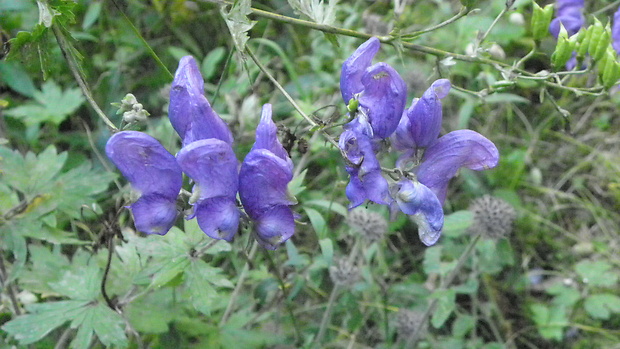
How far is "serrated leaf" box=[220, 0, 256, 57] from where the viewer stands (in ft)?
3.67

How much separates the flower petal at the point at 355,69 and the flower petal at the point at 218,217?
0.27 meters

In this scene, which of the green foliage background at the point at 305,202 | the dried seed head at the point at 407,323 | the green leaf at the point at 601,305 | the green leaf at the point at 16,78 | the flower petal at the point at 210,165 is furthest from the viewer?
the green leaf at the point at 16,78

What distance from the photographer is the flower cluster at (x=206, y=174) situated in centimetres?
94

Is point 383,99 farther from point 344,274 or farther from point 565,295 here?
point 565,295

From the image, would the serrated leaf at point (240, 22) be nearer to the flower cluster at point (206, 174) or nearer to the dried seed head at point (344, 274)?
the flower cluster at point (206, 174)

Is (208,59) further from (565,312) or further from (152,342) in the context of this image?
(565,312)

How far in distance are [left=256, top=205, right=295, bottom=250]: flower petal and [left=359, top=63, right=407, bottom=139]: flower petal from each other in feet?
0.63

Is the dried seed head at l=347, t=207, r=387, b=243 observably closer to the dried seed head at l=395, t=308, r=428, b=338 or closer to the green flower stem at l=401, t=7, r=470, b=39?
the dried seed head at l=395, t=308, r=428, b=338

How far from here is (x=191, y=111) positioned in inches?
39.0

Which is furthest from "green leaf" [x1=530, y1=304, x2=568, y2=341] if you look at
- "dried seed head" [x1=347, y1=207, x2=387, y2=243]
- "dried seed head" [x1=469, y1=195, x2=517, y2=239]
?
"dried seed head" [x1=347, y1=207, x2=387, y2=243]

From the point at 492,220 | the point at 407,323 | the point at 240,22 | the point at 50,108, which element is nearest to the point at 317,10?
the point at 240,22

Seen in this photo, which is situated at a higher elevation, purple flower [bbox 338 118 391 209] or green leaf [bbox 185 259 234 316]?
purple flower [bbox 338 118 391 209]

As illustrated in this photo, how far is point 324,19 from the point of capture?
1284 mm

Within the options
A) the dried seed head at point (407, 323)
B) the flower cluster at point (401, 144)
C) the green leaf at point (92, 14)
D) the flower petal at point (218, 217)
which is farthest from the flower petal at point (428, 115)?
the green leaf at point (92, 14)
